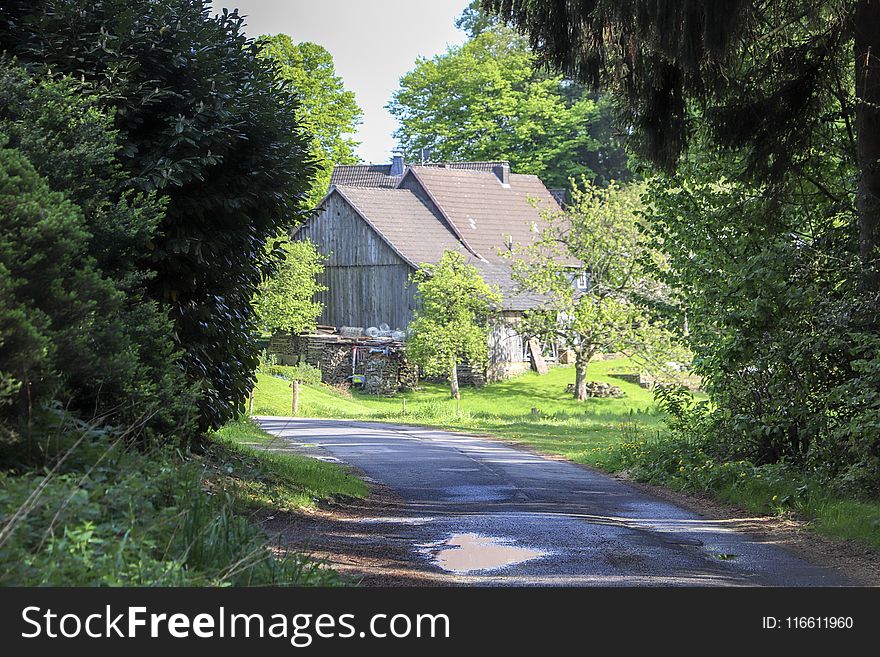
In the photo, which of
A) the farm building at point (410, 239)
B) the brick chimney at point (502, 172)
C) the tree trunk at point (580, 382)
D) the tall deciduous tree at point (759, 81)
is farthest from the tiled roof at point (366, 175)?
the tall deciduous tree at point (759, 81)

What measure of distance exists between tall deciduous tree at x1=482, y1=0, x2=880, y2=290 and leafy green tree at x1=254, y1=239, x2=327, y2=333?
34432mm

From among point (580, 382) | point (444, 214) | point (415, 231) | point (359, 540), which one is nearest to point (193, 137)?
point (359, 540)

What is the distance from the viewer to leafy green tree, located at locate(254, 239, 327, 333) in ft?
157

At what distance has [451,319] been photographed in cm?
4603

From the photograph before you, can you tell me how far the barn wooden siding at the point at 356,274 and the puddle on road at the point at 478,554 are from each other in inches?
1599

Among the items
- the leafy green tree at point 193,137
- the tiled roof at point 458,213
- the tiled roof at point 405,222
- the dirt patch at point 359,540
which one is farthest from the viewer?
the tiled roof at point 458,213

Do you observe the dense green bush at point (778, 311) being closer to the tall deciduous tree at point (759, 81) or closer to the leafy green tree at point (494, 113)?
the tall deciduous tree at point (759, 81)

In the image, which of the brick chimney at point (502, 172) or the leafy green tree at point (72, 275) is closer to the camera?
the leafy green tree at point (72, 275)

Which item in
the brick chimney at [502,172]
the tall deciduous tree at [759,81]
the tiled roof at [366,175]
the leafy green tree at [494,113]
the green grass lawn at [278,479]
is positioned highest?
the leafy green tree at [494,113]

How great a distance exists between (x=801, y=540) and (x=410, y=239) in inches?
1712

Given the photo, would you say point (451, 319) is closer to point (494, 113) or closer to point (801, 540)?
point (494, 113)

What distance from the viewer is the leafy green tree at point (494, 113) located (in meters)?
74.6
